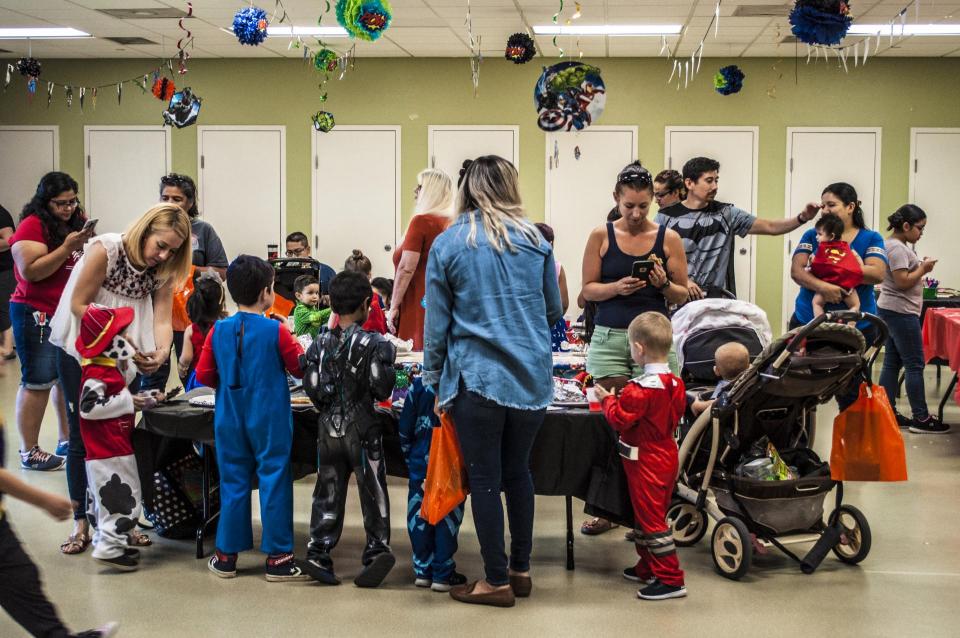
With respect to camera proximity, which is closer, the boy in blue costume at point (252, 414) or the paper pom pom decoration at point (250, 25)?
the boy in blue costume at point (252, 414)

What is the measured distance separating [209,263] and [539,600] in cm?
290

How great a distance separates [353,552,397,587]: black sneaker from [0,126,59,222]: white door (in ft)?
30.7

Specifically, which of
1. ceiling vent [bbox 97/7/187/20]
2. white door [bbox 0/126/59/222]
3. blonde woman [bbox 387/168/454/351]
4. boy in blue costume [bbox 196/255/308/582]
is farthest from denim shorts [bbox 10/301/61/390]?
white door [bbox 0/126/59/222]

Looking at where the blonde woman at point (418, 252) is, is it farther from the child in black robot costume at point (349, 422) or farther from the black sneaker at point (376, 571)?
the black sneaker at point (376, 571)

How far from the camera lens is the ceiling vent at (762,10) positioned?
845 cm

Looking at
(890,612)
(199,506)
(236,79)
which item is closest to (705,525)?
(890,612)

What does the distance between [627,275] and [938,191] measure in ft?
27.1

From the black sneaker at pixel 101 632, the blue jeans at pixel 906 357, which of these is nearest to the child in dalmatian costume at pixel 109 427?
the black sneaker at pixel 101 632

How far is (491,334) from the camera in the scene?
3.23 meters

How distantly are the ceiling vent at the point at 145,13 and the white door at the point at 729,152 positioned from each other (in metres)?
5.21

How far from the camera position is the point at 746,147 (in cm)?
1098

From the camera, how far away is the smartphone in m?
3.89

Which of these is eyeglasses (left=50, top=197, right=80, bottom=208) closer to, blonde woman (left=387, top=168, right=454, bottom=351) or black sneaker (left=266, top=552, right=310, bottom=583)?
blonde woman (left=387, top=168, right=454, bottom=351)

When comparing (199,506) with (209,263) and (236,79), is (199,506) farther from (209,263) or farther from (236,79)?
(236,79)
